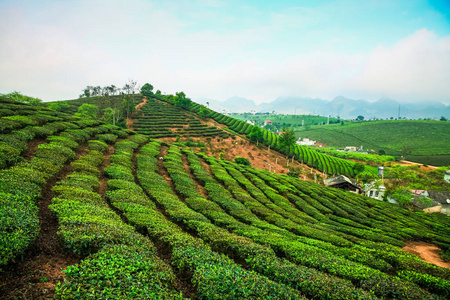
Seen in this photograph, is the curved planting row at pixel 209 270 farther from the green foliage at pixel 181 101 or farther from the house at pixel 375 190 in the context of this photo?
the green foliage at pixel 181 101

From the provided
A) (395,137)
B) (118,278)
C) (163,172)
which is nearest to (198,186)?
(163,172)

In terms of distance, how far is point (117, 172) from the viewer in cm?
1831

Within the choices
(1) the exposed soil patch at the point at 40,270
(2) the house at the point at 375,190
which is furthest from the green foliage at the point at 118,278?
(2) the house at the point at 375,190

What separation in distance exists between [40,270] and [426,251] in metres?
28.2

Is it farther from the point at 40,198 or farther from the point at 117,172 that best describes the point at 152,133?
the point at 40,198

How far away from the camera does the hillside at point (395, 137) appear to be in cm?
11354

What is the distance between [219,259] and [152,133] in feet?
187

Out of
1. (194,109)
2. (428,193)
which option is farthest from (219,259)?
(194,109)

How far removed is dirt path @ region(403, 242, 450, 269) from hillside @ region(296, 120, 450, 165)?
108m

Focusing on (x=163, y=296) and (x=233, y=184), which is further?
(x=233, y=184)

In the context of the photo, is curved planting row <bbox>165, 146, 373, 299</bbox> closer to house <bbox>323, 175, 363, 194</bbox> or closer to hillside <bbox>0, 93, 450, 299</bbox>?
hillside <bbox>0, 93, 450, 299</bbox>

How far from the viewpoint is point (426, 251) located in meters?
19.1

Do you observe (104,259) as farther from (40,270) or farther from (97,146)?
(97,146)

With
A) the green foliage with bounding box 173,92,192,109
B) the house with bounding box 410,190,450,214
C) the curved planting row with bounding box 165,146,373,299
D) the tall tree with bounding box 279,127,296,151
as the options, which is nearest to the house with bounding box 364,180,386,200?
the house with bounding box 410,190,450,214
